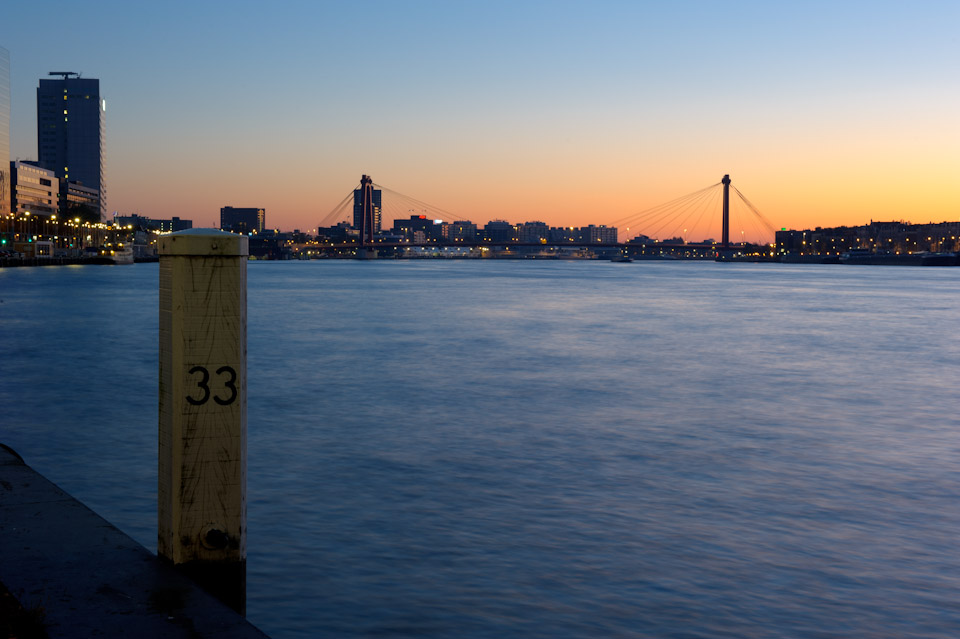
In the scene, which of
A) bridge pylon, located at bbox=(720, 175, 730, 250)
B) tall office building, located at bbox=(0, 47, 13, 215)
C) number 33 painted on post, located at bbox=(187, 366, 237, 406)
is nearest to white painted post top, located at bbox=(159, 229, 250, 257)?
number 33 painted on post, located at bbox=(187, 366, 237, 406)

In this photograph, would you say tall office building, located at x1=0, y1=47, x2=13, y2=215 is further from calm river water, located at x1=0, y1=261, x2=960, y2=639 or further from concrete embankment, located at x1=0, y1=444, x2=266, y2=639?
concrete embankment, located at x1=0, y1=444, x2=266, y2=639

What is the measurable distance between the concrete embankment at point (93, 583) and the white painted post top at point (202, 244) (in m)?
1.58

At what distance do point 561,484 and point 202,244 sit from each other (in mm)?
6072

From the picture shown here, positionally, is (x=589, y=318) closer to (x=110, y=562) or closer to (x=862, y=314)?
(x=862, y=314)

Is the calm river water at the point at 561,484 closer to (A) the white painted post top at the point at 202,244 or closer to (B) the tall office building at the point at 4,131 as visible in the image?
(A) the white painted post top at the point at 202,244

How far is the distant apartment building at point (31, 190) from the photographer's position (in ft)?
561

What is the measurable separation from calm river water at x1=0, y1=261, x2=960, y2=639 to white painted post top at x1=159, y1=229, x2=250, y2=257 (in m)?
2.57

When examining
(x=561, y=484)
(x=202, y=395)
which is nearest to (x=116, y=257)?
(x=561, y=484)

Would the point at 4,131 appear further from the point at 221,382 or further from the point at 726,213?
the point at 221,382

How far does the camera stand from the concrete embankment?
12.9 ft

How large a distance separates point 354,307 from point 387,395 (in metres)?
31.9

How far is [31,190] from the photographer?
177 metres

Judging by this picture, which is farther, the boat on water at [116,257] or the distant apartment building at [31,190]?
the distant apartment building at [31,190]

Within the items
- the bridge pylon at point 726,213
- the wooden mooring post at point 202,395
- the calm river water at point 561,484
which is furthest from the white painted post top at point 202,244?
the bridge pylon at point 726,213
